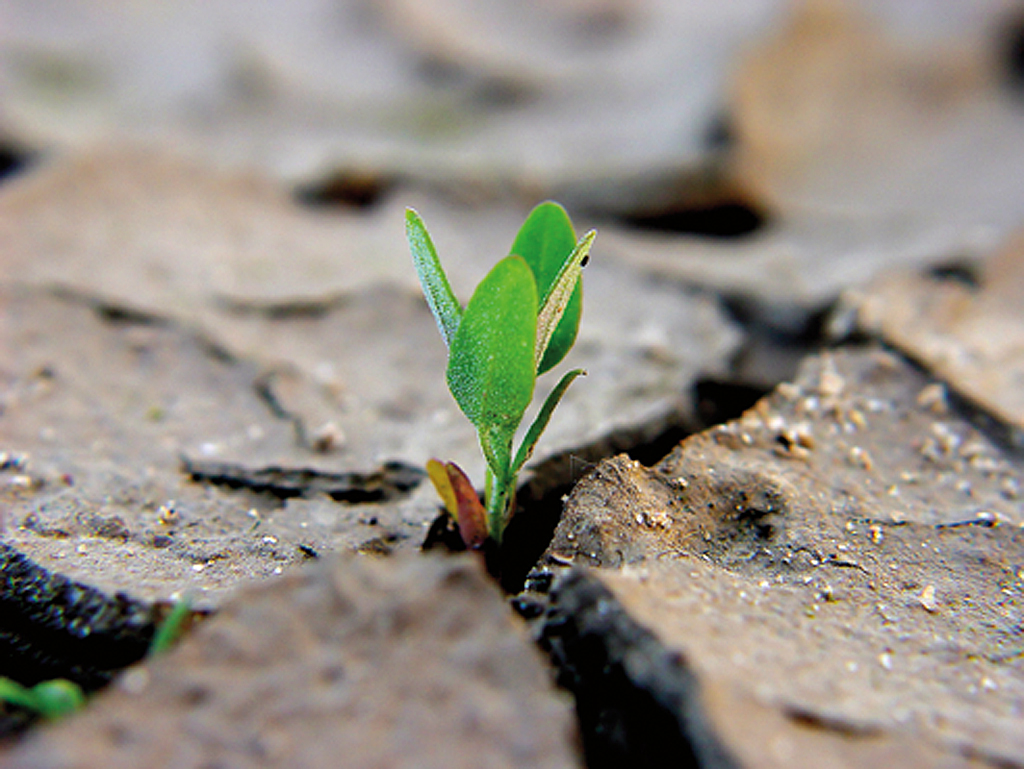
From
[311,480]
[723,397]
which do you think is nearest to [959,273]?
[723,397]

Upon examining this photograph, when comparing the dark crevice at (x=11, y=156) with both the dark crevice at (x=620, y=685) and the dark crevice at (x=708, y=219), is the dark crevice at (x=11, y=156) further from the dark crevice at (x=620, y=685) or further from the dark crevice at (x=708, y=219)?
the dark crevice at (x=620, y=685)

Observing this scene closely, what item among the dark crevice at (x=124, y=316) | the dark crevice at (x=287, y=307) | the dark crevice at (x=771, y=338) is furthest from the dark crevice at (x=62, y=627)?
the dark crevice at (x=771, y=338)

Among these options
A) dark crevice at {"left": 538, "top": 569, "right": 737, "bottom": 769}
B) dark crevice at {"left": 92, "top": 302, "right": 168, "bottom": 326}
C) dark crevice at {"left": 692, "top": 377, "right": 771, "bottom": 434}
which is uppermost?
dark crevice at {"left": 92, "top": 302, "right": 168, "bottom": 326}

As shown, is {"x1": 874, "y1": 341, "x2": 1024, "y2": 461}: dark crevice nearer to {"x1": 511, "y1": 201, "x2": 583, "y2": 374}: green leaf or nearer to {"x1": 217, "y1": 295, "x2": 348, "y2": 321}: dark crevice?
{"x1": 511, "y1": 201, "x2": 583, "y2": 374}: green leaf

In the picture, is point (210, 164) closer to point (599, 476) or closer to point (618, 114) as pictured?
point (618, 114)

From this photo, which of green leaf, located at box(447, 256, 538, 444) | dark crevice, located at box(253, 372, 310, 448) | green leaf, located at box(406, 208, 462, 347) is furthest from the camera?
dark crevice, located at box(253, 372, 310, 448)

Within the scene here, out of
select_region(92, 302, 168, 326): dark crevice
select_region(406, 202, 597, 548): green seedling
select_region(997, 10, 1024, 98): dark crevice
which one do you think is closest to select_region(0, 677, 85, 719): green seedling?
select_region(406, 202, 597, 548): green seedling

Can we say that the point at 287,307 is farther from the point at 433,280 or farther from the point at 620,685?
the point at 620,685
